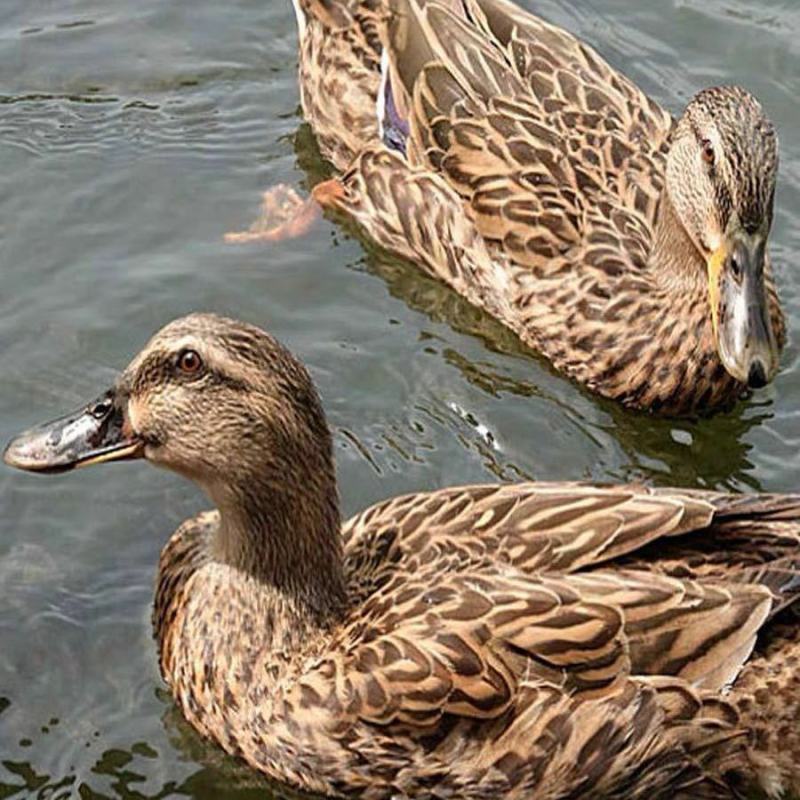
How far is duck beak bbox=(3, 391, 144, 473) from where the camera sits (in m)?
6.67

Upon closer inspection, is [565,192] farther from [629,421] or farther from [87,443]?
[87,443]

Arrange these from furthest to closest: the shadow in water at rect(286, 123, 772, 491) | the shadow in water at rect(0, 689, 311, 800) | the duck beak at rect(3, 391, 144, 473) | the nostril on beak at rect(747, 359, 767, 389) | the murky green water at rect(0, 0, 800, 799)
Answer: the shadow in water at rect(286, 123, 772, 491) < the nostril on beak at rect(747, 359, 767, 389) < the murky green water at rect(0, 0, 800, 799) < the shadow in water at rect(0, 689, 311, 800) < the duck beak at rect(3, 391, 144, 473)

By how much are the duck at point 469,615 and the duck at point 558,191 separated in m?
1.62

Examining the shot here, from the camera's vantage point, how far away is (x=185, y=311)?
899 cm

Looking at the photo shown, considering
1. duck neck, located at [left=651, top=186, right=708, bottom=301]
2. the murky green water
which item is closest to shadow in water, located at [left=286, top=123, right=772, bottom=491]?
the murky green water

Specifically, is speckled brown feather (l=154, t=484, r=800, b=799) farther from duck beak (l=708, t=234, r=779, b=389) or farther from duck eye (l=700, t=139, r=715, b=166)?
duck eye (l=700, t=139, r=715, b=166)

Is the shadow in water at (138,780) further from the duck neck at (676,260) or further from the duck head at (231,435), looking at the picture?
the duck neck at (676,260)

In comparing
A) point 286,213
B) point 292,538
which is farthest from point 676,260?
point 292,538

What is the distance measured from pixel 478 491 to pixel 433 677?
72 cm

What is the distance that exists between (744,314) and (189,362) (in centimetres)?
249

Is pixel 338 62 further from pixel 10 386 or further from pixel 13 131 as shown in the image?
pixel 10 386

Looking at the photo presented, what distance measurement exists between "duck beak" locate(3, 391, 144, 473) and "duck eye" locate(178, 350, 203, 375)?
268 mm

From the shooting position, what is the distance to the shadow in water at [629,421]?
27.6 feet

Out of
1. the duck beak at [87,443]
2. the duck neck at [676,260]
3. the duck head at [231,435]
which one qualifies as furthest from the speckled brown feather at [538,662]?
the duck neck at [676,260]
